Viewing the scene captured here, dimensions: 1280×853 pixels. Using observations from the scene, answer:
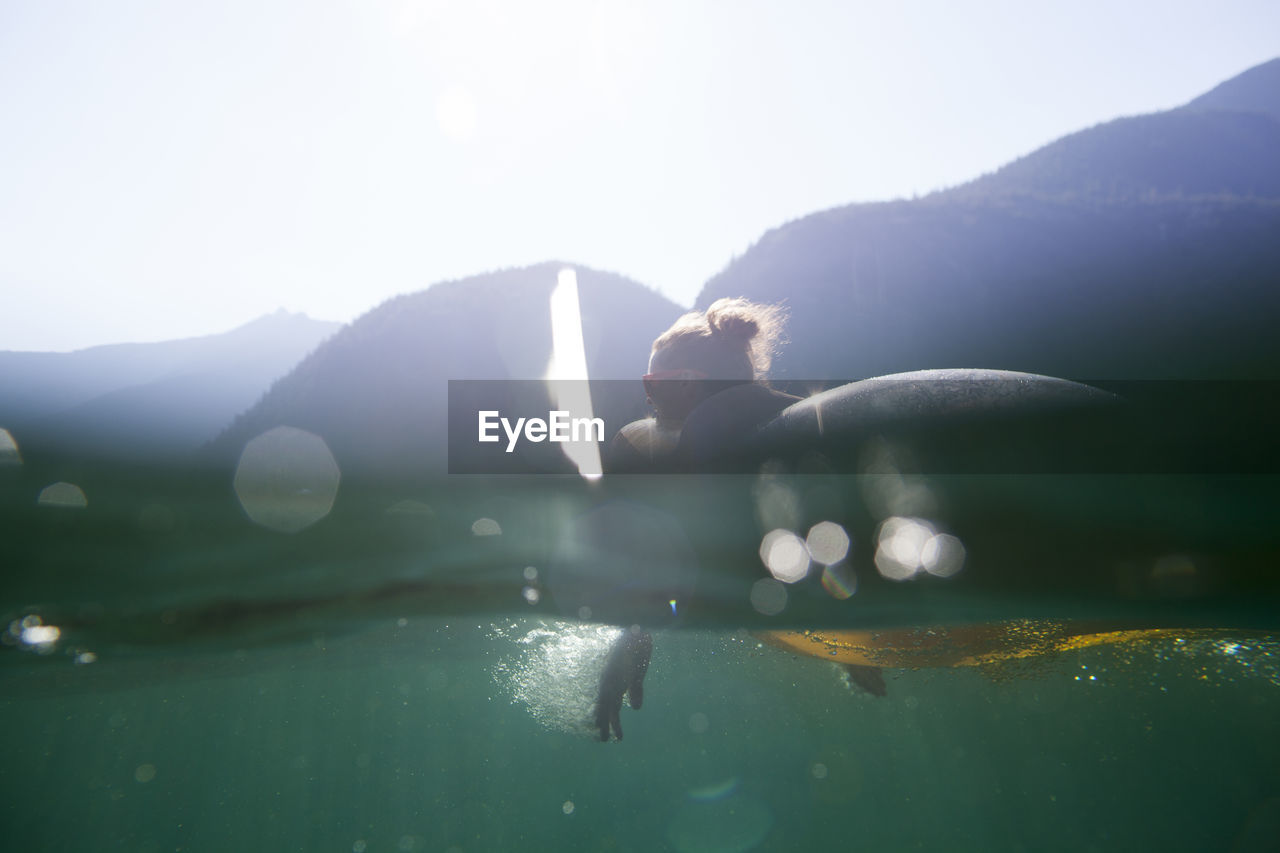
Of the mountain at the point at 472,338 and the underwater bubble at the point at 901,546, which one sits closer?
the underwater bubble at the point at 901,546

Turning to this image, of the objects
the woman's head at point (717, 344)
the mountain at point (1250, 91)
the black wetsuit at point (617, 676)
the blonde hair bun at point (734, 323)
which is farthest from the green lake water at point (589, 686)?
the mountain at point (1250, 91)

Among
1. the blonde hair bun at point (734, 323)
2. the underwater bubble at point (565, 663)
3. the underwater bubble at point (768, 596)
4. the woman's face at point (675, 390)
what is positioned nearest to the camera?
the underwater bubble at point (768, 596)

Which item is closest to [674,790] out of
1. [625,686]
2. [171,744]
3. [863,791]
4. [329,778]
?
[863,791]

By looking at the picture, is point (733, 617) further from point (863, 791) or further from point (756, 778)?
point (863, 791)

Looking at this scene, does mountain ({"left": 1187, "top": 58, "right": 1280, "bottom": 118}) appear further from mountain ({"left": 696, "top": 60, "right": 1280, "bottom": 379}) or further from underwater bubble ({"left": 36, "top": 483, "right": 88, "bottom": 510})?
underwater bubble ({"left": 36, "top": 483, "right": 88, "bottom": 510})

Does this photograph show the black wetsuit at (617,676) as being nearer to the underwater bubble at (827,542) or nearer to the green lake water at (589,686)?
the green lake water at (589,686)

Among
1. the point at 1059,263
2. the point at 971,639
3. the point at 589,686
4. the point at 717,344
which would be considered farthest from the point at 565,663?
the point at 1059,263
